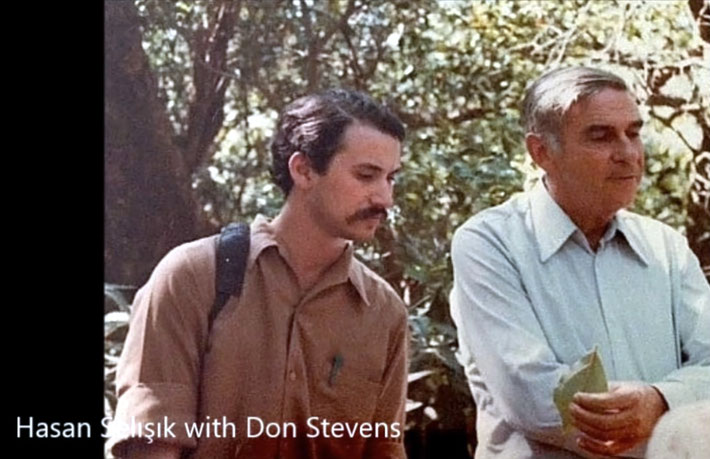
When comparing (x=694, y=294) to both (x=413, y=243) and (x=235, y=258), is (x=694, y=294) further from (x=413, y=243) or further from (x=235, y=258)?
(x=235, y=258)

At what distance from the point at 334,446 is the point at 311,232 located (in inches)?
16.2

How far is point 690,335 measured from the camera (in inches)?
90.4

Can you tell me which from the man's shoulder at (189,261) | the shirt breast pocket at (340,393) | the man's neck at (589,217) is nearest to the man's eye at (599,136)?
the man's neck at (589,217)

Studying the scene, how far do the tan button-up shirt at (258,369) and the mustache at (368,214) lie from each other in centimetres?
12

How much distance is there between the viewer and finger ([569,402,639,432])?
7.20 ft

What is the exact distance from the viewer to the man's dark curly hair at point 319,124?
2275mm

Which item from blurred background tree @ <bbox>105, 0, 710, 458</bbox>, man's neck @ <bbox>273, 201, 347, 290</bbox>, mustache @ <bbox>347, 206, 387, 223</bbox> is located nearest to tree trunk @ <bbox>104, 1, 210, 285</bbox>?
blurred background tree @ <bbox>105, 0, 710, 458</bbox>

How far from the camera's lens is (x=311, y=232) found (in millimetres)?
2277

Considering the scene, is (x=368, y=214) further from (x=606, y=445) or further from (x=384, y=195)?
(x=606, y=445)

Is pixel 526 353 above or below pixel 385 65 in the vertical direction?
below

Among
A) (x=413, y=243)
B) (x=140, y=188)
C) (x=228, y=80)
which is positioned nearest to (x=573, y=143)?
(x=413, y=243)

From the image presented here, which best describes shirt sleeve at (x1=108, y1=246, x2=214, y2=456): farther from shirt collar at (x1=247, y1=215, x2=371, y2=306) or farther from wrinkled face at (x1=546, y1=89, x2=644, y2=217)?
wrinkled face at (x1=546, y1=89, x2=644, y2=217)

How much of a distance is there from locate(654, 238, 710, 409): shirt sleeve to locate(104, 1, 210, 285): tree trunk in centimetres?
93

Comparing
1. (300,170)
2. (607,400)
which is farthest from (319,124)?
(607,400)
